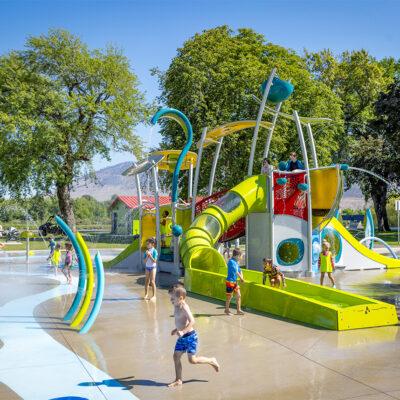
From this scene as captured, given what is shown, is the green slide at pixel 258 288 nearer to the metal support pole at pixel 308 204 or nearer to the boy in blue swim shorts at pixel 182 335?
the metal support pole at pixel 308 204

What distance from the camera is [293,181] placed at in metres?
18.5

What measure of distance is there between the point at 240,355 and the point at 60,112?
33.5 metres

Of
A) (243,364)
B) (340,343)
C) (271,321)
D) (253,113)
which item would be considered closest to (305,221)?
(271,321)

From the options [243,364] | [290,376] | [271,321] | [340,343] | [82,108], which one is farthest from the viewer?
[82,108]

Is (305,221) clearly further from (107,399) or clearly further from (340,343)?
(107,399)

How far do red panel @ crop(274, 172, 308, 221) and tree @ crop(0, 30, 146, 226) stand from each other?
22.4m

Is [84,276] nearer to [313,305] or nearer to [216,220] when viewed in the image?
[313,305]

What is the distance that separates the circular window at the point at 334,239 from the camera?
67.5 feet

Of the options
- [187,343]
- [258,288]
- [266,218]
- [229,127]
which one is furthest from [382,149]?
[187,343]

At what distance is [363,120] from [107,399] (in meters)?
47.9

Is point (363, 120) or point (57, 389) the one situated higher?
point (363, 120)

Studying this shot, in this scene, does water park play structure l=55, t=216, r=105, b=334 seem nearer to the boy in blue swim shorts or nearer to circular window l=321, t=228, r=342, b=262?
the boy in blue swim shorts

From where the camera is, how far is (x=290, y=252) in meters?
19.2

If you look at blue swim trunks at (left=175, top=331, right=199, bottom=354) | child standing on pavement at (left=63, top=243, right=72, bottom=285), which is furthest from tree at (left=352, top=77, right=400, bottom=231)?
blue swim trunks at (left=175, top=331, right=199, bottom=354)
